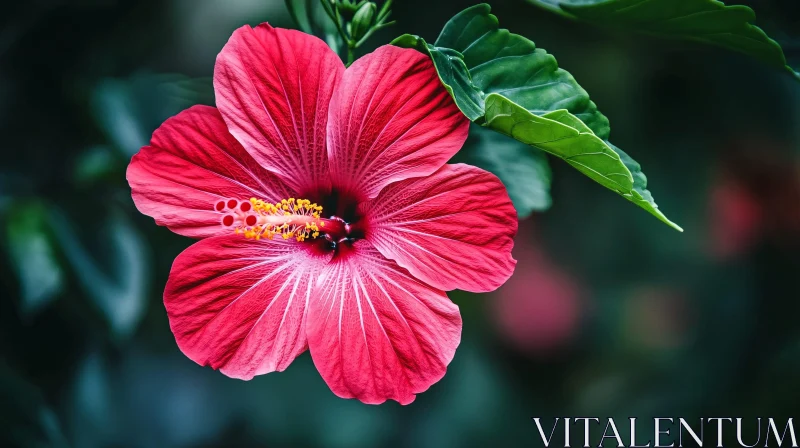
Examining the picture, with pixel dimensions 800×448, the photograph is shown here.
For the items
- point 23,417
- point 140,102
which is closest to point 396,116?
point 140,102

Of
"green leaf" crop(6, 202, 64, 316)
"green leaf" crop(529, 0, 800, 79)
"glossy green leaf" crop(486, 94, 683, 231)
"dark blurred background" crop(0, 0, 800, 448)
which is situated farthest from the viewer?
"dark blurred background" crop(0, 0, 800, 448)

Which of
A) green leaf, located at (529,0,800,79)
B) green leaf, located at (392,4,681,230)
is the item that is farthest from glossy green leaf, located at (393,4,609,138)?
green leaf, located at (529,0,800,79)

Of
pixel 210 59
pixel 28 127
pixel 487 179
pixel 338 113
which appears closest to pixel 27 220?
pixel 28 127

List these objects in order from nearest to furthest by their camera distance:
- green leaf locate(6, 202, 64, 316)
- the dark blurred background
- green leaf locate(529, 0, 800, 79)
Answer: green leaf locate(529, 0, 800, 79) → green leaf locate(6, 202, 64, 316) → the dark blurred background

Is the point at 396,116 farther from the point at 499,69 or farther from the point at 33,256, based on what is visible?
the point at 33,256

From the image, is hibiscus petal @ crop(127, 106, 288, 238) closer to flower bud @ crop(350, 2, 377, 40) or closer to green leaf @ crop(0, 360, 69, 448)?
flower bud @ crop(350, 2, 377, 40)

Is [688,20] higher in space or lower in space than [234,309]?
higher
